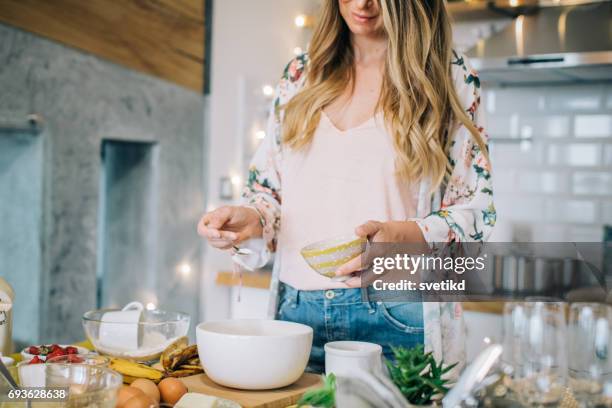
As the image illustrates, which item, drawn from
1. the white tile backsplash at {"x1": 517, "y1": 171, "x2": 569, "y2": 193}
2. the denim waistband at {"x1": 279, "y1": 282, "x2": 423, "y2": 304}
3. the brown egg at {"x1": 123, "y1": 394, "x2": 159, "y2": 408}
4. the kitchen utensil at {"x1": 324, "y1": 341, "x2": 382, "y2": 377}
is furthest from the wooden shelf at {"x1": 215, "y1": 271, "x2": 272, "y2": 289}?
the brown egg at {"x1": 123, "y1": 394, "x2": 159, "y2": 408}

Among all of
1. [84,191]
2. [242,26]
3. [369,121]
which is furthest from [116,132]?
[369,121]

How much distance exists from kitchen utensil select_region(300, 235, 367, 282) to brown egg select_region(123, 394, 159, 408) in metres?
0.36

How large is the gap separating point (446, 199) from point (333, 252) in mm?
361

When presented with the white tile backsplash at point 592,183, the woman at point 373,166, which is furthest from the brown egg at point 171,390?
the white tile backsplash at point 592,183

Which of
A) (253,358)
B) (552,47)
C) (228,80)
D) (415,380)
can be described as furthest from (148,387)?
(552,47)

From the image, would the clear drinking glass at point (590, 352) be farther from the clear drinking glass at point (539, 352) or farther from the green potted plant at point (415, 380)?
the green potted plant at point (415, 380)

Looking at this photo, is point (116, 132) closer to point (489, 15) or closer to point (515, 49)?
point (515, 49)

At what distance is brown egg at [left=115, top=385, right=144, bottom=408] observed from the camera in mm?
954

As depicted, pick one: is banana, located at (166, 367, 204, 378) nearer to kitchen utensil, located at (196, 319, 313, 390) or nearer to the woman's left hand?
kitchen utensil, located at (196, 319, 313, 390)

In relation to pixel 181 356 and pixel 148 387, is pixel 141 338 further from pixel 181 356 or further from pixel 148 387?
pixel 148 387

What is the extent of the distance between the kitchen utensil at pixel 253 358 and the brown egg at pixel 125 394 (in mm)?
152

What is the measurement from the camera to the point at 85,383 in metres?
0.91

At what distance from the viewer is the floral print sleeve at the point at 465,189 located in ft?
4.43

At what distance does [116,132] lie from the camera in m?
2.53
